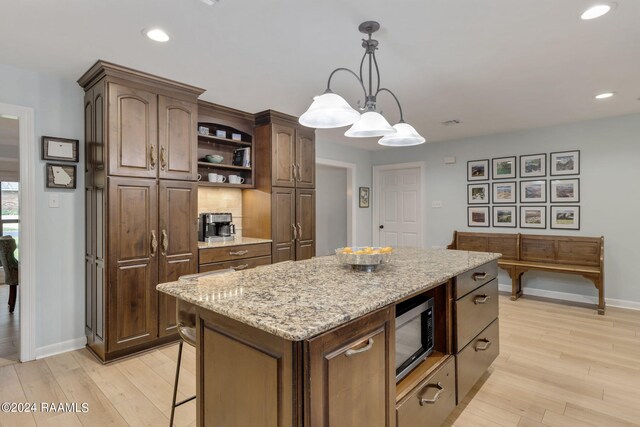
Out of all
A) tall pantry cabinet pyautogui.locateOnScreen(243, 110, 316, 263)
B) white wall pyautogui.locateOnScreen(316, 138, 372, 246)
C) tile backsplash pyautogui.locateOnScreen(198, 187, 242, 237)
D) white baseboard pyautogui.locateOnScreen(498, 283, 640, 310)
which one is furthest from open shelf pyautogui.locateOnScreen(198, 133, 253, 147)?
white baseboard pyautogui.locateOnScreen(498, 283, 640, 310)

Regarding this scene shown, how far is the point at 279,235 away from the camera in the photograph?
4027mm

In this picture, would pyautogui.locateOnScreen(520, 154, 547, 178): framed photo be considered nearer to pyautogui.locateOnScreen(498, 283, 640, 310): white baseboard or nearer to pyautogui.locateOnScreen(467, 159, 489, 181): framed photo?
pyautogui.locateOnScreen(467, 159, 489, 181): framed photo

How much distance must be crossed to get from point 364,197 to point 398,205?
0.63 meters

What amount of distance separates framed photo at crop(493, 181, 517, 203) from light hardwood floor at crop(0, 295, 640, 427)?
2140mm

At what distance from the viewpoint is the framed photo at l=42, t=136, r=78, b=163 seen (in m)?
2.79

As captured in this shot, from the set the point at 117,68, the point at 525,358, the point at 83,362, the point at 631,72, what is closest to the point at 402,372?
the point at 525,358

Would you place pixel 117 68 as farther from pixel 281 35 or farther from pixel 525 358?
pixel 525 358

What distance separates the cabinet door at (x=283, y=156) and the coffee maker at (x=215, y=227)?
0.70 meters

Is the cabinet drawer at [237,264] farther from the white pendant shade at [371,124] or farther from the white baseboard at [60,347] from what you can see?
the white pendant shade at [371,124]

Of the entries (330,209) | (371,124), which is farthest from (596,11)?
(330,209)

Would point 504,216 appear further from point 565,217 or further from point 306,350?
point 306,350

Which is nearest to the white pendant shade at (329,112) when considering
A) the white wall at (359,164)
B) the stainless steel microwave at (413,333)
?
the stainless steel microwave at (413,333)

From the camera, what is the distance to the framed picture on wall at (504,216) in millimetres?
4945

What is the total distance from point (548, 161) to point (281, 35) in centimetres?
416
